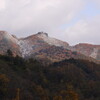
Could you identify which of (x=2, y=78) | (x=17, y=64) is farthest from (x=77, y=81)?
(x=2, y=78)

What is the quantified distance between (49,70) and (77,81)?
58.8 ft

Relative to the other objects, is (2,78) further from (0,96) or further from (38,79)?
(38,79)

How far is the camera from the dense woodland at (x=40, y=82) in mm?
115750

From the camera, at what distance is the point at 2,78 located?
115 meters

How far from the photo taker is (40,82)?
150375 mm

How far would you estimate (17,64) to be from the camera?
163 meters

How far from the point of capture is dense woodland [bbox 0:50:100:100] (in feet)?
380

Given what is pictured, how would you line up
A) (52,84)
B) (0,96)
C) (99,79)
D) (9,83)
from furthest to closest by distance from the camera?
(99,79), (52,84), (9,83), (0,96)

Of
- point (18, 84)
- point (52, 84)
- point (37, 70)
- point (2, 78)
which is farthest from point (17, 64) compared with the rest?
point (2, 78)

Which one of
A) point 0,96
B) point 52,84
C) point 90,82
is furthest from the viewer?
point 90,82

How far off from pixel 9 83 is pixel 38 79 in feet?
102

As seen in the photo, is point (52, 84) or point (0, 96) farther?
point (52, 84)

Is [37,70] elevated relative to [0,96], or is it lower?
elevated

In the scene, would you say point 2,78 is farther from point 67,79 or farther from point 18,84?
point 67,79
